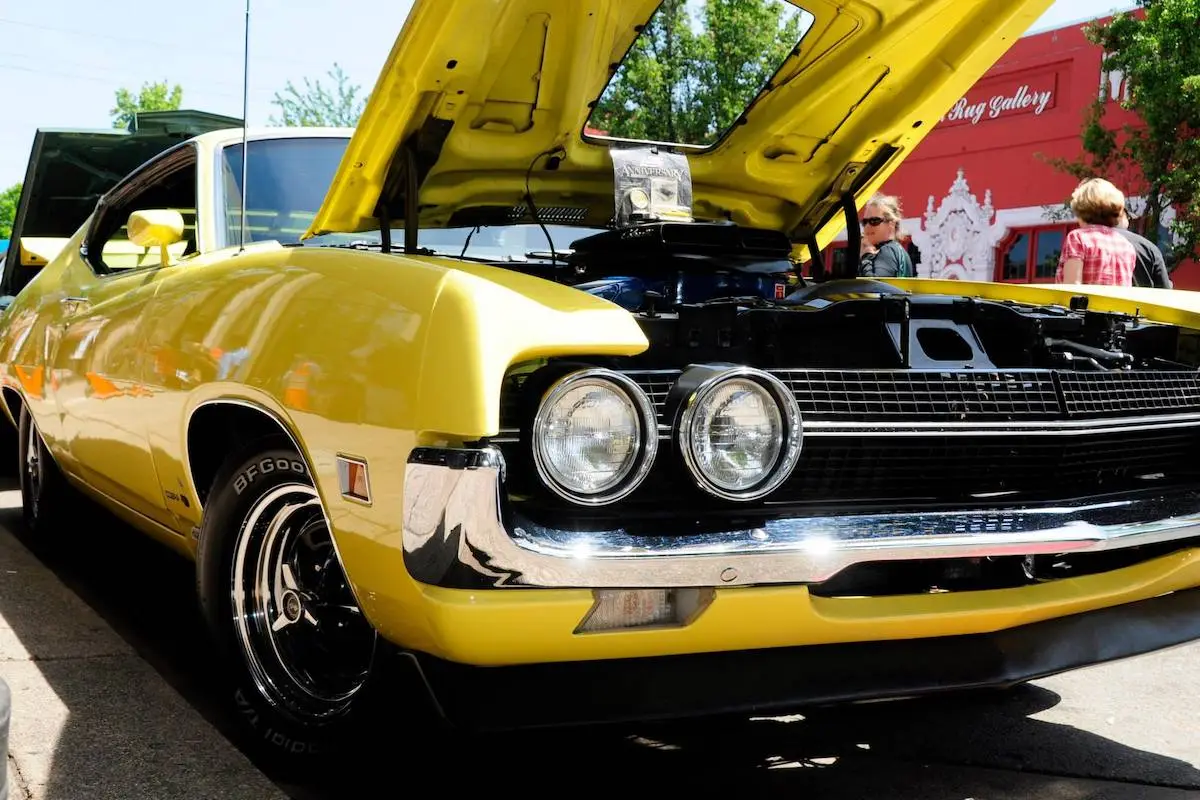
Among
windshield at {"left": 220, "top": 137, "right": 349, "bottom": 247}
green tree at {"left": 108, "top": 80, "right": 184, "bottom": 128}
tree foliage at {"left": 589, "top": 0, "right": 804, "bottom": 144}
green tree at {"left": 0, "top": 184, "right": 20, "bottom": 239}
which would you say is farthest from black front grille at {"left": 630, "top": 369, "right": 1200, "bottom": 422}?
green tree at {"left": 0, "top": 184, "right": 20, "bottom": 239}

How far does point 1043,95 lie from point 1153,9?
4454 mm

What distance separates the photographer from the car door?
127 inches

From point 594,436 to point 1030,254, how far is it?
1900 centimetres

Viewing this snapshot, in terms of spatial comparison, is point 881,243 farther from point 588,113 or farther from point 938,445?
point 938,445

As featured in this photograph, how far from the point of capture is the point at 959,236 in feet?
Result: 68.5

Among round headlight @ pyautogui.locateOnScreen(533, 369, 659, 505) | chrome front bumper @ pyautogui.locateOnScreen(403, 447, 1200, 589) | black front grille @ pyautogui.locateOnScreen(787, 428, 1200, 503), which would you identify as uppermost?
round headlight @ pyautogui.locateOnScreen(533, 369, 659, 505)

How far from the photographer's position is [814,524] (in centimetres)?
215

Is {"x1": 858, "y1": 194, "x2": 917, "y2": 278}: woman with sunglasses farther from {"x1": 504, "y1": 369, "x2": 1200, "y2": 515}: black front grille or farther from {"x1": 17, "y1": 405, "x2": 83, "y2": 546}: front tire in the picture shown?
{"x1": 17, "y1": 405, "x2": 83, "y2": 546}: front tire

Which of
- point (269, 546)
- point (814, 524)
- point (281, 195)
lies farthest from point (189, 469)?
point (814, 524)

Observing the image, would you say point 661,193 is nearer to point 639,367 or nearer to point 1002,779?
point 639,367

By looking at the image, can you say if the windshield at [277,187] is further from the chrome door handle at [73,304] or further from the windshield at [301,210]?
the chrome door handle at [73,304]

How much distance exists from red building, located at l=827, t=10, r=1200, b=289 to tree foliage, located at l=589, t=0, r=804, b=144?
14.5 m

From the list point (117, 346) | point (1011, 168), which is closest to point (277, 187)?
point (117, 346)

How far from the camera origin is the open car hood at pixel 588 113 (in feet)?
9.30
